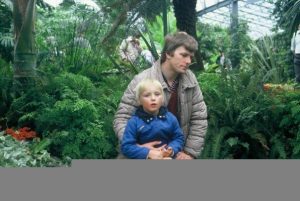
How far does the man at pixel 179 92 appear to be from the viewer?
483 cm

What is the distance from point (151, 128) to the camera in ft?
15.2

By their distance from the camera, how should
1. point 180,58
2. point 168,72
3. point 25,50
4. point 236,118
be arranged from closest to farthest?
point 180,58 < point 168,72 < point 236,118 < point 25,50

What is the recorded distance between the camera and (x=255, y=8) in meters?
37.9

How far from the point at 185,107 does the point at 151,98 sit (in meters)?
0.54

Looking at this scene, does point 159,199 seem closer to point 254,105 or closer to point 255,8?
point 254,105

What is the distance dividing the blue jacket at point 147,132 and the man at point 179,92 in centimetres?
15

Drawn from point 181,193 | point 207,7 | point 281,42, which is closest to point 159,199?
point 181,193

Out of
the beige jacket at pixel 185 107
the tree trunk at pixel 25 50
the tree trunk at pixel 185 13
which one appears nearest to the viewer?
the beige jacket at pixel 185 107

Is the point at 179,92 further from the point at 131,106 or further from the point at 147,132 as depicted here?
the point at 147,132

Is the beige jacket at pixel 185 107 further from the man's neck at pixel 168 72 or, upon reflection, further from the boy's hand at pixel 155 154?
the boy's hand at pixel 155 154

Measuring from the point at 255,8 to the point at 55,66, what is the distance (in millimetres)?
29972

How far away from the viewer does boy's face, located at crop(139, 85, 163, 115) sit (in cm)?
455

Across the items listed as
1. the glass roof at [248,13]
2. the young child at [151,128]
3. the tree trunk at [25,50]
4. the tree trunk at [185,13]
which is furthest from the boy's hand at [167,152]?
the glass roof at [248,13]

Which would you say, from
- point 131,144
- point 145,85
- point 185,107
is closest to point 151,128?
point 131,144
